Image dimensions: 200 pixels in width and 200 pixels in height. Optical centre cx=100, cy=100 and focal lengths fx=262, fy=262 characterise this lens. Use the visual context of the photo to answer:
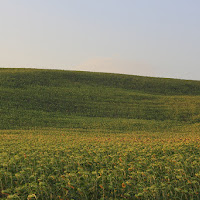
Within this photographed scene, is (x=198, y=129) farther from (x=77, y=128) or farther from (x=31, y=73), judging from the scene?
(x=31, y=73)

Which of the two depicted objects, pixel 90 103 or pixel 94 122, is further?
pixel 90 103

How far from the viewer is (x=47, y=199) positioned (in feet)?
26.4

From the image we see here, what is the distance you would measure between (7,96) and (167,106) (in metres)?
29.3

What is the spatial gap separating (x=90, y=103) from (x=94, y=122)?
11.2 metres

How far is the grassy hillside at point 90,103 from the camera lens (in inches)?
1462

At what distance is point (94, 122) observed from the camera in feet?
122

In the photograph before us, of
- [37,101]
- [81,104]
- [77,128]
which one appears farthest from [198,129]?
[37,101]

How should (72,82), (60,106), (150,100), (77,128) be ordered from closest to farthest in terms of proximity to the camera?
(77,128)
(60,106)
(150,100)
(72,82)

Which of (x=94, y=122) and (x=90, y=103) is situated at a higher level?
(x=90, y=103)

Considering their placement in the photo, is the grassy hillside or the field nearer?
the field

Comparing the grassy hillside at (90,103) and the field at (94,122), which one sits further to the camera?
the grassy hillside at (90,103)

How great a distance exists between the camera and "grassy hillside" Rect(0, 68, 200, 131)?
37.1 metres

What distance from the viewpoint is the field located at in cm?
937

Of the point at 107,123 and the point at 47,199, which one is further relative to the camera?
the point at 107,123
